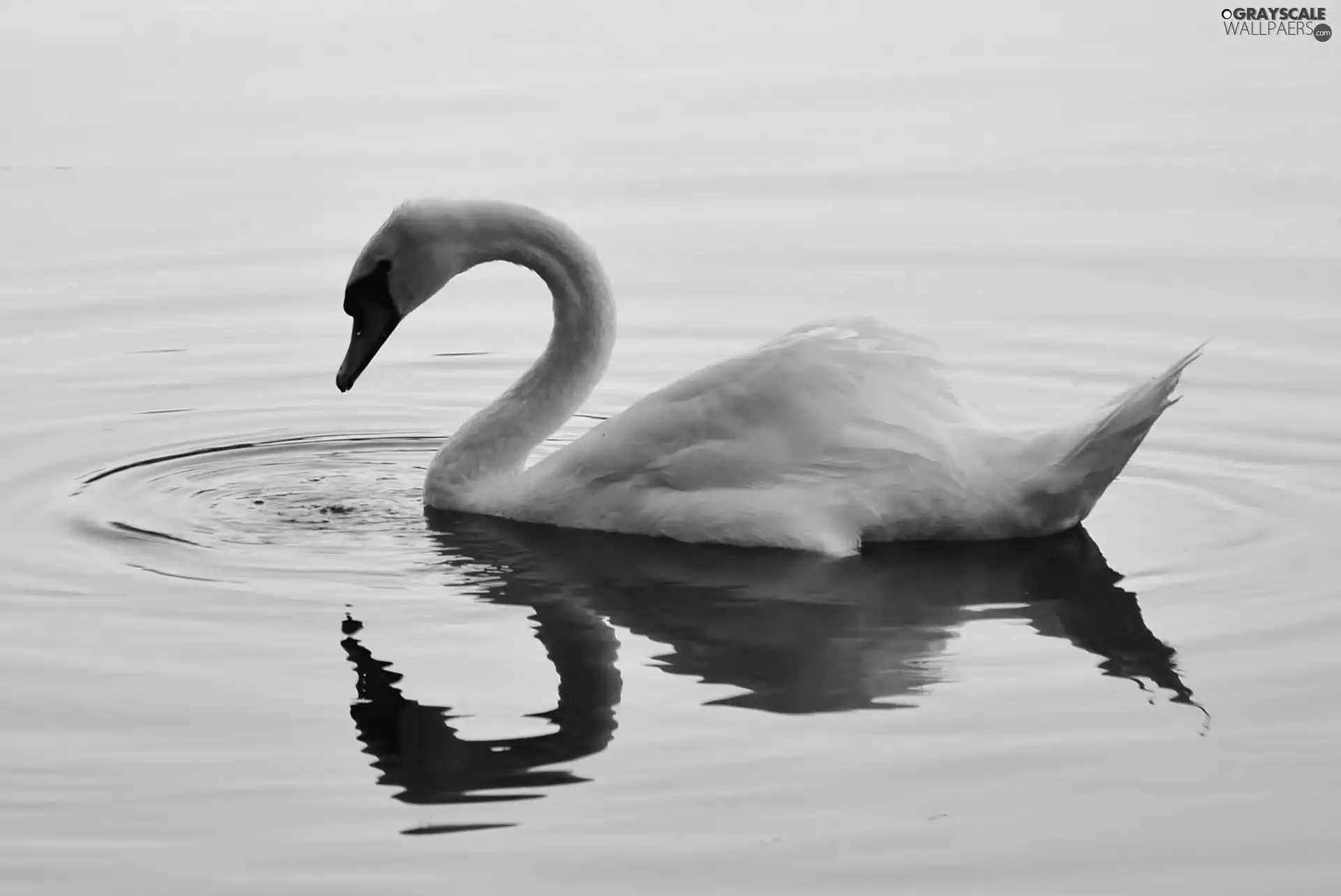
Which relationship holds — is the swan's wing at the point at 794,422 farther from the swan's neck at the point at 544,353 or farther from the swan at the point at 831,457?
the swan's neck at the point at 544,353

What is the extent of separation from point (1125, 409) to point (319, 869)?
388 centimetres

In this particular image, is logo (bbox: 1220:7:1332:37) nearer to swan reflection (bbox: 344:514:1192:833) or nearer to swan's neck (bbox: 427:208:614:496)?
swan's neck (bbox: 427:208:614:496)

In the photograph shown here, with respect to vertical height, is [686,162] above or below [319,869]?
above

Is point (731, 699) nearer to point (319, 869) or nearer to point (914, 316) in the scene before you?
point (319, 869)

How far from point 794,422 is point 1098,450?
1.17 meters

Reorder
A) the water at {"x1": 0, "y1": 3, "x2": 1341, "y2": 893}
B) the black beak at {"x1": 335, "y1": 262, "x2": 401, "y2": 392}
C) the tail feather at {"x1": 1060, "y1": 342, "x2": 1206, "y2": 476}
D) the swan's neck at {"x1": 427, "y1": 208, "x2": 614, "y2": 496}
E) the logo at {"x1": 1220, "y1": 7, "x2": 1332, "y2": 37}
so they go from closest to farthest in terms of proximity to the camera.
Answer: the water at {"x1": 0, "y1": 3, "x2": 1341, "y2": 893}
the tail feather at {"x1": 1060, "y1": 342, "x2": 1206, "y2": 476}
the swan's neck at {"x1": 427, "y1": 208, "x2": 614, "y2": 496}
the black beak at {"x1": 335, "y1": 262, "x2": 401, "y2": 392}
the logo at {"x1": 1220, "y1": 7, "x2": 1332, "y2": 37}

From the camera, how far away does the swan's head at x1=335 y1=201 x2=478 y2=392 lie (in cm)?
1026

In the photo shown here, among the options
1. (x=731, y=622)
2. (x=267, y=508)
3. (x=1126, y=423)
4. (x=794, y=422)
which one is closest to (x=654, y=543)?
(x=794, y=422)

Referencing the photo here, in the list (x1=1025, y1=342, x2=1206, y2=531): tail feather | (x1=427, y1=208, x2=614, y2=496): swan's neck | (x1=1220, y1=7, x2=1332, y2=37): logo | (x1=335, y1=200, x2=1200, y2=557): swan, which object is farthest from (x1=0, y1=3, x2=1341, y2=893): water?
(x1=1220, y1=7, x2=1332, y2=37): logo

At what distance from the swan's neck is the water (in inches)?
18.2

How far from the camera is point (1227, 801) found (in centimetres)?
652

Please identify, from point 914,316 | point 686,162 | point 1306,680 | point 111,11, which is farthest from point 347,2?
point 1306,680

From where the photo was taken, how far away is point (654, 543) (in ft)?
31.1

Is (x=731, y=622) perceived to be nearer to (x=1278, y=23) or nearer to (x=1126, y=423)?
(x=1126, y=423)
